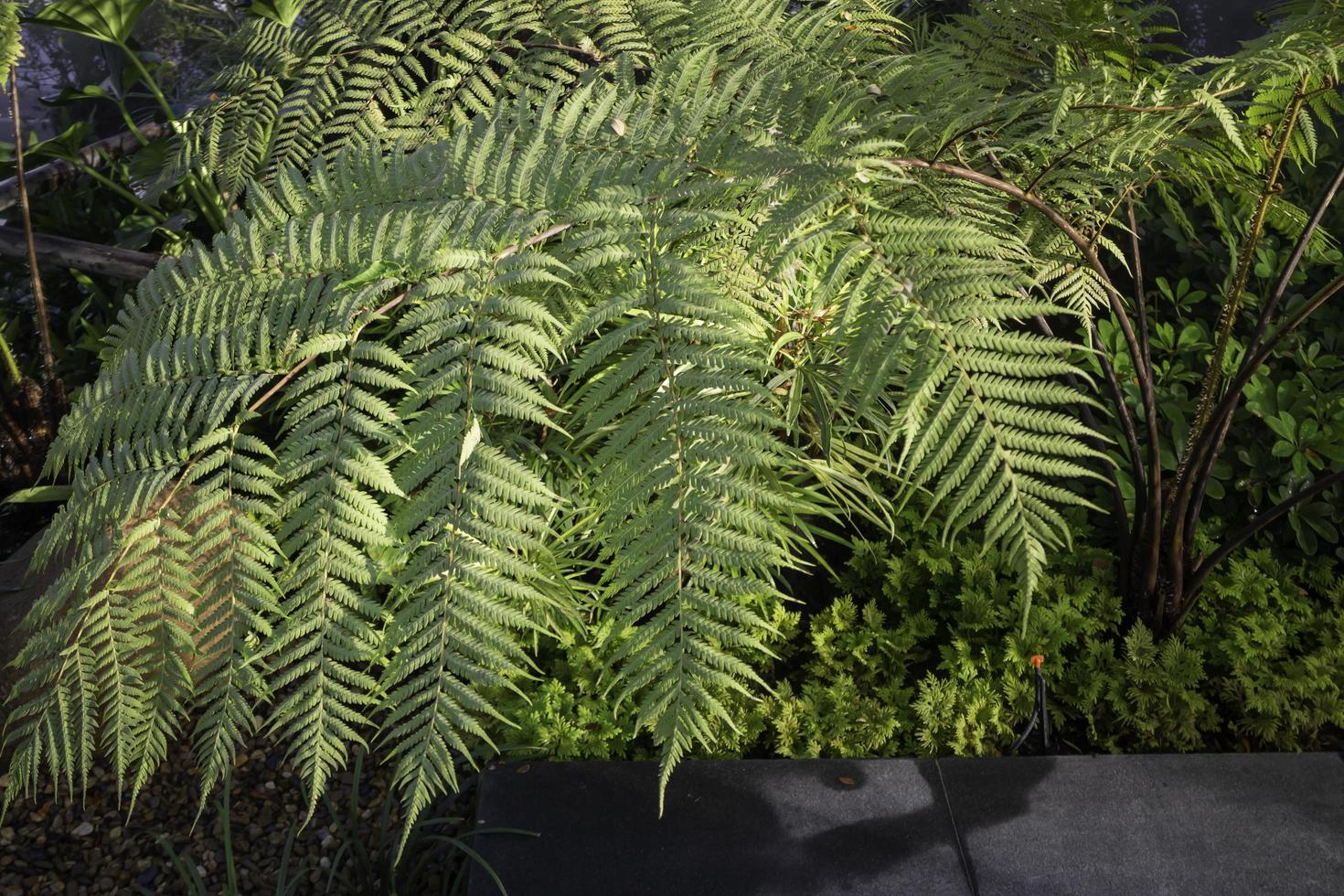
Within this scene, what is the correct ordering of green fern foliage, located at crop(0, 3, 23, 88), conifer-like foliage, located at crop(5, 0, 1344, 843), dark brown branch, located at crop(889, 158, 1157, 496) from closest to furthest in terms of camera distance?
1. conifer-like foliage, located at crop(5, 0, 1344, 843)
2. dark brown branch, located at crop(889, 158, 1157, 496)
3. green fern foliage, located at crop(0, 3, 23, 88)

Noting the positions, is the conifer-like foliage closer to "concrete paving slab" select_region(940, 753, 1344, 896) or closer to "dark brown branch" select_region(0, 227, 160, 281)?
"concrete paving slab" select_region(940, 753, 1344, 896)

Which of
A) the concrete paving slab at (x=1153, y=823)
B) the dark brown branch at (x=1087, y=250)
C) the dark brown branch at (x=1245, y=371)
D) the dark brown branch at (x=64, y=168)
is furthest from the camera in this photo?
the dark brown branch at (x=64, y=168)

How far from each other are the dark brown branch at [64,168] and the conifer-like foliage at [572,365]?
1.99 meters

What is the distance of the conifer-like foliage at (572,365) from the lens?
119 cm

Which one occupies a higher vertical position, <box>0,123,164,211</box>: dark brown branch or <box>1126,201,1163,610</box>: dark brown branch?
<box>1126,201,1163,610</box>: dark brown branch

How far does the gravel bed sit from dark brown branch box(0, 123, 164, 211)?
1.90m

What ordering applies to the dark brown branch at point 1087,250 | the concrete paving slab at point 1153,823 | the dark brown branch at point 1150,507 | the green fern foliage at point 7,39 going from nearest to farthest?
the dark brown branch at point 1087,250, the concrete paving slab at point 1153,823, the dark brown branch at point 1150,507, the green fern foliage at point 7,39

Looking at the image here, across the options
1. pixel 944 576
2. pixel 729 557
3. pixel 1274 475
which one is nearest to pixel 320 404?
pixel 729 557

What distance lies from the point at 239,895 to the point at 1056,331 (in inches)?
93.2

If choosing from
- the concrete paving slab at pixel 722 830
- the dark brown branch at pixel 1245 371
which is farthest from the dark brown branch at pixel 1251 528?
the concrete paving slab at pixel 722 830

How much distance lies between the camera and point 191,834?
73.6 inches

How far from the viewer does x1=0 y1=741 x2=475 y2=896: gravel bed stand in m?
1.79

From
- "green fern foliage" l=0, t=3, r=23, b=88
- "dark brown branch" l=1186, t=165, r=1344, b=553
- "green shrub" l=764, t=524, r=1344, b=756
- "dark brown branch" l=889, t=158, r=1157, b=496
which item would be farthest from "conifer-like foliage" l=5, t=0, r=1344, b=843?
"green fern foliage" l=0, t=3, r=23, b=88

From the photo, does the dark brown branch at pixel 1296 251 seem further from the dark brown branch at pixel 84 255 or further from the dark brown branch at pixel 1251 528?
the dark brown branch at pixel 84 255
